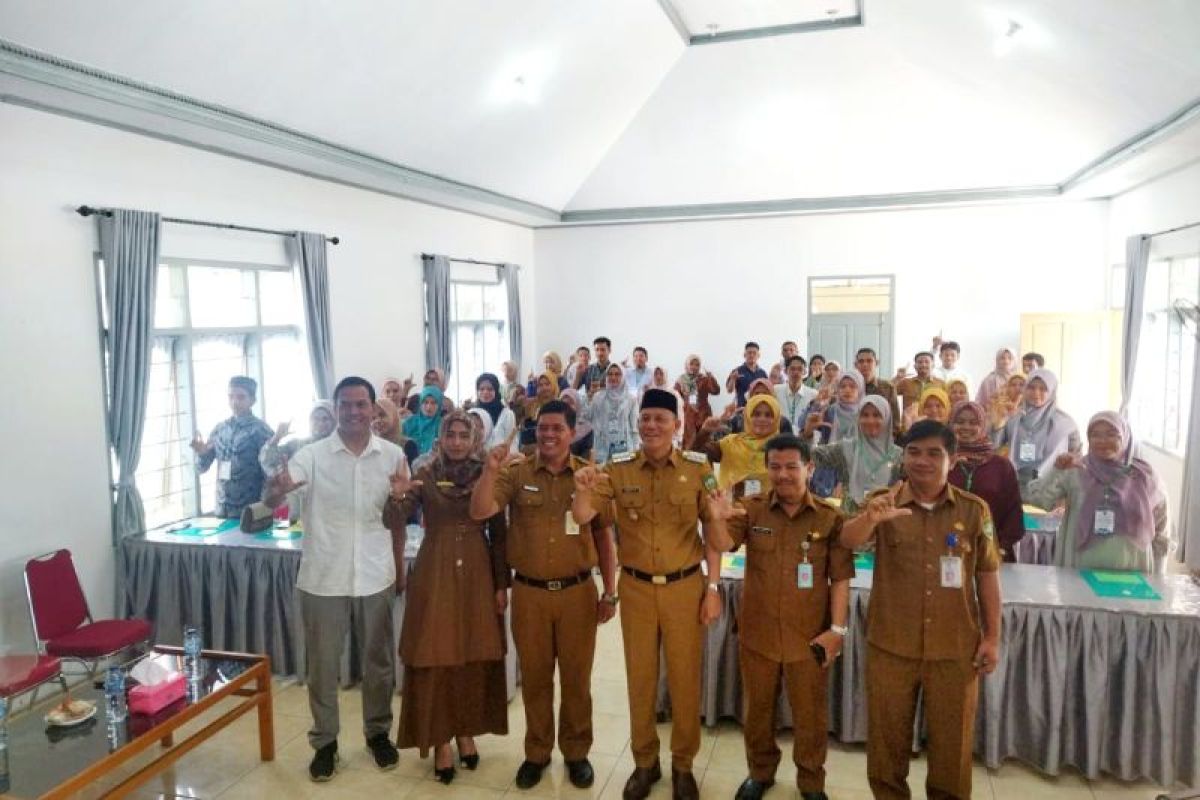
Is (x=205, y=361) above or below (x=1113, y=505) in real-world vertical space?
above

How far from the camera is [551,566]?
325 centimetres

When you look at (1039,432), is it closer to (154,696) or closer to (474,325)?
(154,696)

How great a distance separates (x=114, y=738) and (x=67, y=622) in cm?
172

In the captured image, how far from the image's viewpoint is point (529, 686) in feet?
11.1

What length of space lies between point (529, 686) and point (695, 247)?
30.0ft

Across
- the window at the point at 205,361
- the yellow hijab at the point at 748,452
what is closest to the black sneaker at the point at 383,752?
the yellow hijab at the point at 748,452

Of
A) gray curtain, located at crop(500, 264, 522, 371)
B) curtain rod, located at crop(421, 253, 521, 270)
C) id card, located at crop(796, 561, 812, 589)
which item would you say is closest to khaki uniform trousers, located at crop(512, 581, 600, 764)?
id card, located at crop(796, 561, 812, 589)

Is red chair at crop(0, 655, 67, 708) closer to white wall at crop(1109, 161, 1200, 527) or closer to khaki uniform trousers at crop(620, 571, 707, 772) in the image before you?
khaki uniform trousers at crop(620, 571, 707, 772)

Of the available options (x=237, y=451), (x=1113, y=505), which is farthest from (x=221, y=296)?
(x=1113, y=505)

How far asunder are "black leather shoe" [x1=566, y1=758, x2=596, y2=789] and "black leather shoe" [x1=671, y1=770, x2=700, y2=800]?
39cm

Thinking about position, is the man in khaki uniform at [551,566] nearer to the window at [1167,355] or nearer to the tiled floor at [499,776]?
the tiled floor at [499,776]

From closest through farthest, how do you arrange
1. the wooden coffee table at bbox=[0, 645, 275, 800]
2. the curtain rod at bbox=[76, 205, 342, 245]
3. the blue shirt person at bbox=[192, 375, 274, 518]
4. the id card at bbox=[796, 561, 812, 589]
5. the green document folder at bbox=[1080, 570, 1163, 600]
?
the wooden coffee table at bbox=[0, 645, 275, 800]
the id card at bbox=[796, 561, 812, 589]
the green document folder at bbox=[1080, 570, 1163, 600]
the curtain rod at bbox=[76, 205, 342, 245]
the blue shirt person at bbox=[192, 375, 274, 518]

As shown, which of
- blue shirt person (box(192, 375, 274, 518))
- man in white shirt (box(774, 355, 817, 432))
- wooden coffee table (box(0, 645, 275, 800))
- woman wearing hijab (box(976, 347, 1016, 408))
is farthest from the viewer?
woman wearing hijab (box(976, 347, 1016, 408))

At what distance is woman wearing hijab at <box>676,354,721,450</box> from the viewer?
9398 mm
